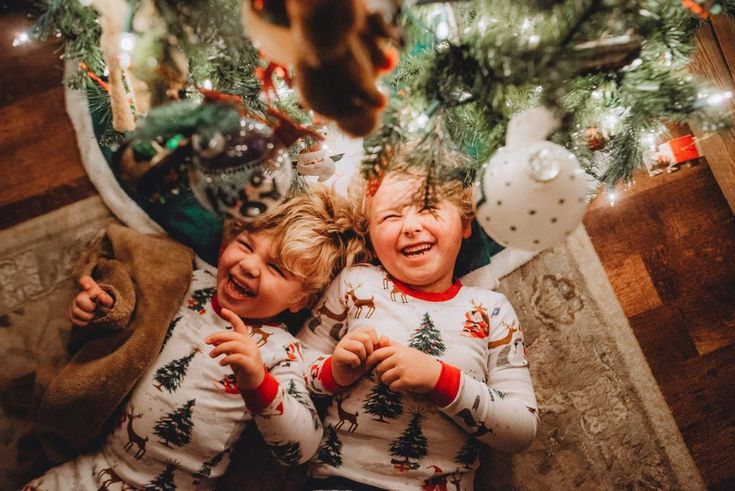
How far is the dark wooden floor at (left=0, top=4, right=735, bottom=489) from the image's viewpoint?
1138 millimetres

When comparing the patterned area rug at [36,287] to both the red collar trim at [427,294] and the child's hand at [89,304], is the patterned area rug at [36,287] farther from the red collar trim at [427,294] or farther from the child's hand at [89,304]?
the red collar trim at [427,294]

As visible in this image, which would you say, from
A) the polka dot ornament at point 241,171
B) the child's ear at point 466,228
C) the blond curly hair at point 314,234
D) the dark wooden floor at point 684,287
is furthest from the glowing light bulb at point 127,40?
the dark wooden floor at point 684,287

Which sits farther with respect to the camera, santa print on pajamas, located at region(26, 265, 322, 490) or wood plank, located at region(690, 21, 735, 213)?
wood plank, located at region(690, 21, 735, 213)

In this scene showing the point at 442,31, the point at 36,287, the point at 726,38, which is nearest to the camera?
the point at 442,31

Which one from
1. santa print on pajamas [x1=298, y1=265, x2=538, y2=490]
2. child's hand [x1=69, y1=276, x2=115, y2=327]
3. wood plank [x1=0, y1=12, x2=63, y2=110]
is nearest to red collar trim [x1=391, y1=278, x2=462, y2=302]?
santa print on pajamas [x1=298, y1=265, x2=538, y2=490]

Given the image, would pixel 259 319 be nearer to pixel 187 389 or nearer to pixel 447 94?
pixel 187 389

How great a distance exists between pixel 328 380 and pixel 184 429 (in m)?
0.32

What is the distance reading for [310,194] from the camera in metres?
1.05

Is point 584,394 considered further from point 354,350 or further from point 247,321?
point 247,321

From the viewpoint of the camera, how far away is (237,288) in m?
0.96

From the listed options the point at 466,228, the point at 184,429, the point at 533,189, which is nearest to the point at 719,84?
the point at 466,228

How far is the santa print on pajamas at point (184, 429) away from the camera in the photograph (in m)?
0.90

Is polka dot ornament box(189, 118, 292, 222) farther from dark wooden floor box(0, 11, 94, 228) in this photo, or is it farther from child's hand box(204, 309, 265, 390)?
dark wooden floor box(0, 11, 94, 228)

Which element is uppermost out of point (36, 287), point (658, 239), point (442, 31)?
point (442, 31)
